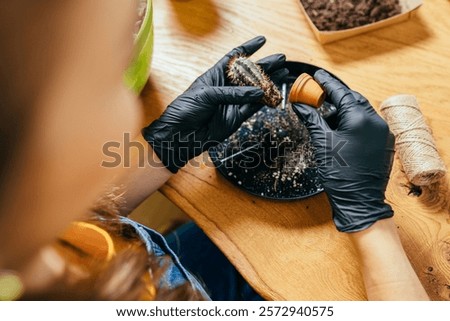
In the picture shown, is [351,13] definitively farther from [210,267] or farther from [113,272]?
[113,272]

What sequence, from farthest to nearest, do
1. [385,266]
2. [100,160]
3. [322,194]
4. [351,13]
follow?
1. [351,13]
2. [322,194]
3. [385,266]
4. [100,160]

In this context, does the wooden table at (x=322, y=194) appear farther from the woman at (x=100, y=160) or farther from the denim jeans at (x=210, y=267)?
the denim jeans at (x=210, y=267)

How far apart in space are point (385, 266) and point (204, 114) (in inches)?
19.2

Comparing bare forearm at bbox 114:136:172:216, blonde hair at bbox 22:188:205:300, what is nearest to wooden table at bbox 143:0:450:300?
bare forearm at bbox 114:136:172:216

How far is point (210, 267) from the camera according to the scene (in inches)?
48.5

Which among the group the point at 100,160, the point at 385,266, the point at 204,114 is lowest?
the point at 385,266

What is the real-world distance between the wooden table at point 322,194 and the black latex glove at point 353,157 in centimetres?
6

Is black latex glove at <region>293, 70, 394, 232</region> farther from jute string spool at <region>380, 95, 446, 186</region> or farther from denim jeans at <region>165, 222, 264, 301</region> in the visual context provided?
denim jeans at <region>165, 222, 264, 301</region>

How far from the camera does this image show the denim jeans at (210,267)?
119 cm

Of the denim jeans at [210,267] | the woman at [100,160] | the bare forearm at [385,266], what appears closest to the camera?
the woman at [100,160]

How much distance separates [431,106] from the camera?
1116 millimetres

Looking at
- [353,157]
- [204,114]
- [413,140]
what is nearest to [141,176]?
[204,114]

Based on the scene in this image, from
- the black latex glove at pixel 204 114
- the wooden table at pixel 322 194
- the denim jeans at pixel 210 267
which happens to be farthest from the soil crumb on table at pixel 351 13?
the denim jeans at pixel 210 267

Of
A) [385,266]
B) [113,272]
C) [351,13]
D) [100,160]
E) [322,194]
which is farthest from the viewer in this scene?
[351,13]
